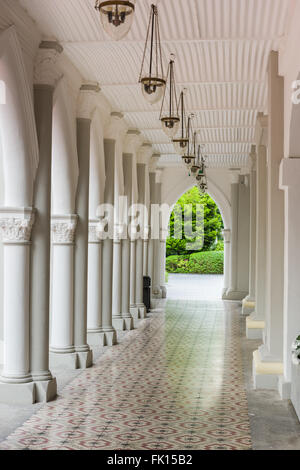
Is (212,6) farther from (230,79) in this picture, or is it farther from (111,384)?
(111,384)

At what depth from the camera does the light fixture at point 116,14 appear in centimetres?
533

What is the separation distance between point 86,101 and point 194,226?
125ft

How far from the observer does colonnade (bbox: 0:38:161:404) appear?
30.3 ft

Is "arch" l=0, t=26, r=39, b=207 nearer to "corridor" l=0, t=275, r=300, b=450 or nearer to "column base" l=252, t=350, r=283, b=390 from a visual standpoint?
"corridor" l=0, t=275, r=300, b=450

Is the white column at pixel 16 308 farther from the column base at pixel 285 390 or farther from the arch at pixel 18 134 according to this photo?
the column base at pixel 285 390

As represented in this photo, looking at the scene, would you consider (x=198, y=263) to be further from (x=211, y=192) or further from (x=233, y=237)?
(x=233, y=237)

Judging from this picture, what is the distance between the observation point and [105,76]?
12398mm

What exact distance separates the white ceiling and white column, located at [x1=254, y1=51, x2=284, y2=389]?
791 mm

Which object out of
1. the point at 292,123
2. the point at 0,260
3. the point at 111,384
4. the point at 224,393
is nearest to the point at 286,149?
the point at 292,123

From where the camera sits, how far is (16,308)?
9.22 m

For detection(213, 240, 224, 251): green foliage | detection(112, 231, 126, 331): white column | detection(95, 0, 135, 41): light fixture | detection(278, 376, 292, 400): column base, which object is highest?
detection(95, 0, 135, 41): light fixture

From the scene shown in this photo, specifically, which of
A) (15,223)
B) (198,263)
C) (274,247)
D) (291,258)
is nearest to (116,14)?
(15,223)

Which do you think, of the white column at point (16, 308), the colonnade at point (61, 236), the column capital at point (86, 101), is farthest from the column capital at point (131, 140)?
the white column at point (16, 308)

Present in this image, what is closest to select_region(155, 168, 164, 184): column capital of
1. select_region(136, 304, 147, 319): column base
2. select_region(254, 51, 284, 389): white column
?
select_region(136, 304, 147, 319): column base
